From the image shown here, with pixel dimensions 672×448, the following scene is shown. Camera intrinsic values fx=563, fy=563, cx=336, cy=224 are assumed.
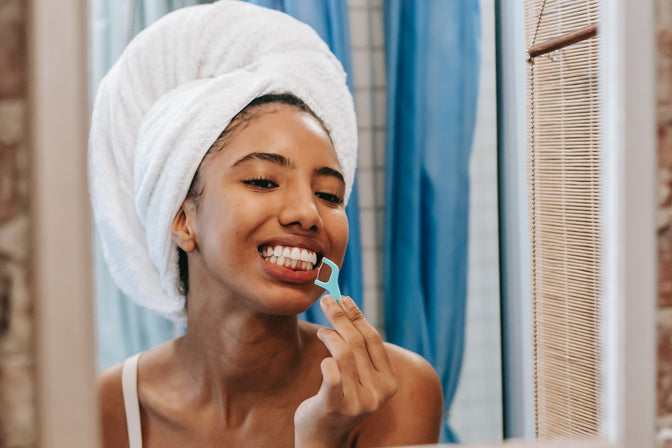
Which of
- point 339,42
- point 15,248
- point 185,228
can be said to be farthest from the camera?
point 339,42

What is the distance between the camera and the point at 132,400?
0.82 meters

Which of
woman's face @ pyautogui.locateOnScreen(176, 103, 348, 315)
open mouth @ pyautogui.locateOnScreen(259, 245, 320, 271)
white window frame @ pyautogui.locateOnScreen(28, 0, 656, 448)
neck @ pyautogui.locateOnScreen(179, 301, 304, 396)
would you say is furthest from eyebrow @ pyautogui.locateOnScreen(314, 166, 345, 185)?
white window frame @ pyautogui.locateOnScreen(28, 0, 656, 448)

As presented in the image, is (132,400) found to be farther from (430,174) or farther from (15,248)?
(430,174)

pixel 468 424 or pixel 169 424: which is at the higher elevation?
pixel 169 424

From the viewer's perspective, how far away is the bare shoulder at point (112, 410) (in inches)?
30.6

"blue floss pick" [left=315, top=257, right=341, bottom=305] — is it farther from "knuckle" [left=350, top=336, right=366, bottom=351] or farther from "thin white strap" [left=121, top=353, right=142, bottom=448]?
"thin white strap" [left=121, top=353, right=142, bottom=448]

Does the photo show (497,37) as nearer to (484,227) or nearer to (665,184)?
(484,227)

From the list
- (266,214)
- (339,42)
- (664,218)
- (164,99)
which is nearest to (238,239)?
(266,214)

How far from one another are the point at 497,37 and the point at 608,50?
0.49 metres

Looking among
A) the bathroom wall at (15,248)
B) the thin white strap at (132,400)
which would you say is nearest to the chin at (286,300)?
the thin white strap at (132,400)

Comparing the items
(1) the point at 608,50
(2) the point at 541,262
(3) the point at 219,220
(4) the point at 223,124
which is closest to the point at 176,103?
(4) the point at 223,124

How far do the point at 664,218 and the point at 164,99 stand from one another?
0.70m

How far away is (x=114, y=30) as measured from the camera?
37.3 inches

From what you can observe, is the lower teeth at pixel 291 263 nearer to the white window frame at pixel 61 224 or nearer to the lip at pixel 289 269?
the lip at pixel 289 269
